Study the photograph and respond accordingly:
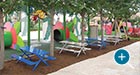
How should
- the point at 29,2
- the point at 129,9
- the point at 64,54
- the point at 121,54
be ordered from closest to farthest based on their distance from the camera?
the point at 121,54
the point at 29,2
the point at 64,54
the point at 129,9

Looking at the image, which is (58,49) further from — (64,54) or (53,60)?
(53,60)

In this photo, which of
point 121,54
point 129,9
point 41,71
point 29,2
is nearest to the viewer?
point 121,54

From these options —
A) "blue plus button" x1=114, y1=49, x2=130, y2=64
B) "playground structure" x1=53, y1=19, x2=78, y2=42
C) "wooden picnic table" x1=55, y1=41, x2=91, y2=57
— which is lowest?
"wooden picnic table" x1=55, y1=41, x2=91, y2=57

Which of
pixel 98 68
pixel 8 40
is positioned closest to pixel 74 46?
pixel 98 68

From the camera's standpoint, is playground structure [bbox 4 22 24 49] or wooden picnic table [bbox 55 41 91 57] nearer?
wooden picnic table [bbox 55 41 91 57]

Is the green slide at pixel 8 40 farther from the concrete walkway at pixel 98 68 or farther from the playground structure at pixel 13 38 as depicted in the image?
the concrete walkway at pixel 98 68

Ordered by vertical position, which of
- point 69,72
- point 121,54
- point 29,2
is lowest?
point 69,72

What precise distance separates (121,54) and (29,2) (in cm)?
438

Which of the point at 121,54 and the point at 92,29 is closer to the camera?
the point at 121,54

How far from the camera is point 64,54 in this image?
34.1 ft

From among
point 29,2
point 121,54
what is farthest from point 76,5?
point 121,54

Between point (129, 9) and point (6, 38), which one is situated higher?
point (129, 9)

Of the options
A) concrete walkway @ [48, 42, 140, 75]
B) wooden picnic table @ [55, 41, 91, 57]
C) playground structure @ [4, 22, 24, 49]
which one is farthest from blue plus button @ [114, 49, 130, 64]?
playground structure @ [4, 22, 24, 49]

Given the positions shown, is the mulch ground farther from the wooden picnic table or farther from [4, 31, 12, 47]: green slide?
[4, 31, 12, 47]: green slide
